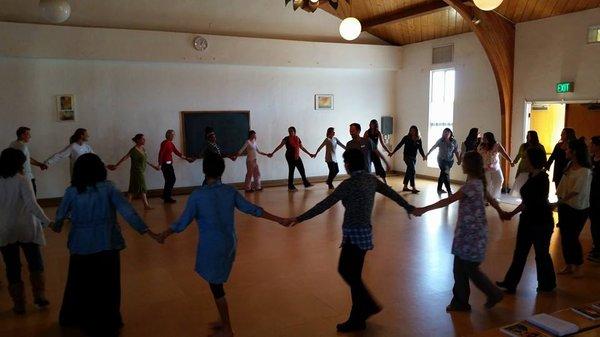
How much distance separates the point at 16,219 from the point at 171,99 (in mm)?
6556

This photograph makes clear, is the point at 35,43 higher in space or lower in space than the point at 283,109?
higher

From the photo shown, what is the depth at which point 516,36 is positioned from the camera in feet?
31.7

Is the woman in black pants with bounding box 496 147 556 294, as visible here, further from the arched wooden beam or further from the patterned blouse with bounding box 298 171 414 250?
the arched wooden beam

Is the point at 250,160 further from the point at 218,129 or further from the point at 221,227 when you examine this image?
the point at 221,227

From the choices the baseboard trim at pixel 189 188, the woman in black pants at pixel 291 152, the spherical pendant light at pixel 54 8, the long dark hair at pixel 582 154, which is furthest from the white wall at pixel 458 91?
the spherical pendant light at pixel 54 8

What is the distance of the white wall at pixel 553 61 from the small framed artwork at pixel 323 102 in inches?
165

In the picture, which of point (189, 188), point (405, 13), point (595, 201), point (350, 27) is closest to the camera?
point (595, 201)

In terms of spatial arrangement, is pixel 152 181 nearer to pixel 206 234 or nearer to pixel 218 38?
pixel 218 38

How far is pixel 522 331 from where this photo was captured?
7.89 ft

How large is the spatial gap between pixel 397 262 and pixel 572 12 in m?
6.26

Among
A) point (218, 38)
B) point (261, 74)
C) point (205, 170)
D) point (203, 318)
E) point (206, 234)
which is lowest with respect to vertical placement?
point (203, 318)

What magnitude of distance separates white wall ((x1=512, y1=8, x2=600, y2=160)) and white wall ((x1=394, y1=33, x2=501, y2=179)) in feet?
2.16

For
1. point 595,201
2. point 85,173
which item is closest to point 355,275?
point 85,173

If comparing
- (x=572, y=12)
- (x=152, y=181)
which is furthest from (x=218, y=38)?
(x=572, y=12)
